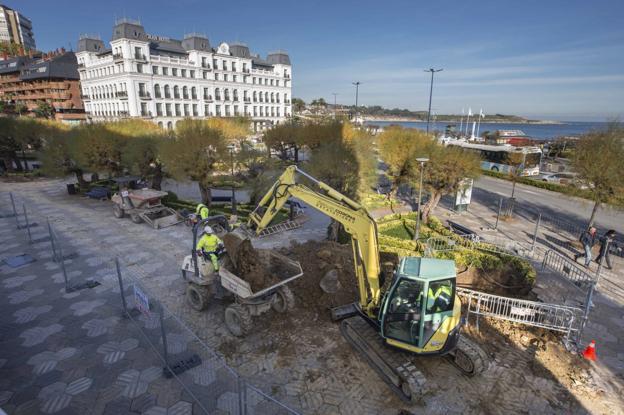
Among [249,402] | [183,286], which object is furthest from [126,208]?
[249,402]

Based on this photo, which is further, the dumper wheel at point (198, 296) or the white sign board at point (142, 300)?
the dumper wheel at point (198, 296)

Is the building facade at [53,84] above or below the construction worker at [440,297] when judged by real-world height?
above

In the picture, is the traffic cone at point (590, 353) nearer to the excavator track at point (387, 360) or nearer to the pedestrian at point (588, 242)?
the excavator track at point (387, 360)

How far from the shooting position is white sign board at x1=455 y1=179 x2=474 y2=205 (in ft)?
66.1

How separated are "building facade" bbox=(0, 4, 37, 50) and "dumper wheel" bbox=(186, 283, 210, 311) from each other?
559 ft

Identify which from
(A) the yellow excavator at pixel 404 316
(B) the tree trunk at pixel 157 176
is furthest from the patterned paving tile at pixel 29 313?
(B) the tree trunk at pixel 157 176

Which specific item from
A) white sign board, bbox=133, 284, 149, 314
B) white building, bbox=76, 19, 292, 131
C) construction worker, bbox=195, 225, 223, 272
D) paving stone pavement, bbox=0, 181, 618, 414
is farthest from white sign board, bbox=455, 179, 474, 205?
white building, bbox=76, 19, 292, 131

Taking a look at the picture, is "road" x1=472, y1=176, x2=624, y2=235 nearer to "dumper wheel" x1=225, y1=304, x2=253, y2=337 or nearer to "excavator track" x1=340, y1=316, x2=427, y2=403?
"excavator track" x1=340, y1=316, x2=427, y2=403

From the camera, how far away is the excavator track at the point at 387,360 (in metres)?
7.08

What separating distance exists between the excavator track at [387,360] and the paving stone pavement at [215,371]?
26 cm

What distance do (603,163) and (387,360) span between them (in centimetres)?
1565

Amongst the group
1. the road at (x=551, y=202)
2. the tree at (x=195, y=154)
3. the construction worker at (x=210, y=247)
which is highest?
the tree at (x=195, y=154)

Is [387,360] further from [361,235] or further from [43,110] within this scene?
[43,110]

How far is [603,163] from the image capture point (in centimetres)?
1612
